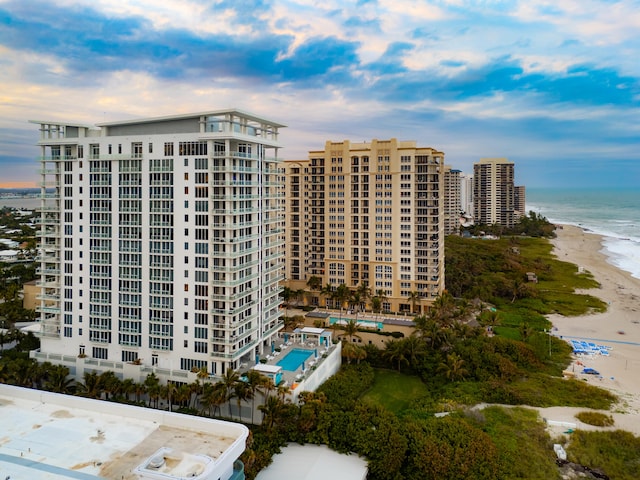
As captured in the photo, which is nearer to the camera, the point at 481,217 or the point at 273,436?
the point at 273,436

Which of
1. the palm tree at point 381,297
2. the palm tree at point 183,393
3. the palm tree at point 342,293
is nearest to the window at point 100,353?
the palm tree at point 183,393

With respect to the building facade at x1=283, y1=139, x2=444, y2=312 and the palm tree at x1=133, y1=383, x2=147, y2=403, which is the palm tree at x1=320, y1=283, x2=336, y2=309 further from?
the palm tree at x1=133, y1=383, x2=147, y2=403

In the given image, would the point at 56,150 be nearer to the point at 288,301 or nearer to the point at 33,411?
the point at 33,411

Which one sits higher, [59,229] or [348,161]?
[348,161]

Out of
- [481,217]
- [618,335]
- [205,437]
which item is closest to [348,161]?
[618,335]

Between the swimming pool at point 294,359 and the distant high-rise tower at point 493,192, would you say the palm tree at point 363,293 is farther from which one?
the distant high-rise tower at point 493,192

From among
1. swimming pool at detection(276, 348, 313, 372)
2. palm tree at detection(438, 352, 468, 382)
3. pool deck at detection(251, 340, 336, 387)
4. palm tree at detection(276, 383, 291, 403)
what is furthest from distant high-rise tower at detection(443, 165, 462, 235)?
palm tree at detection(276, 383, 291, 403)
